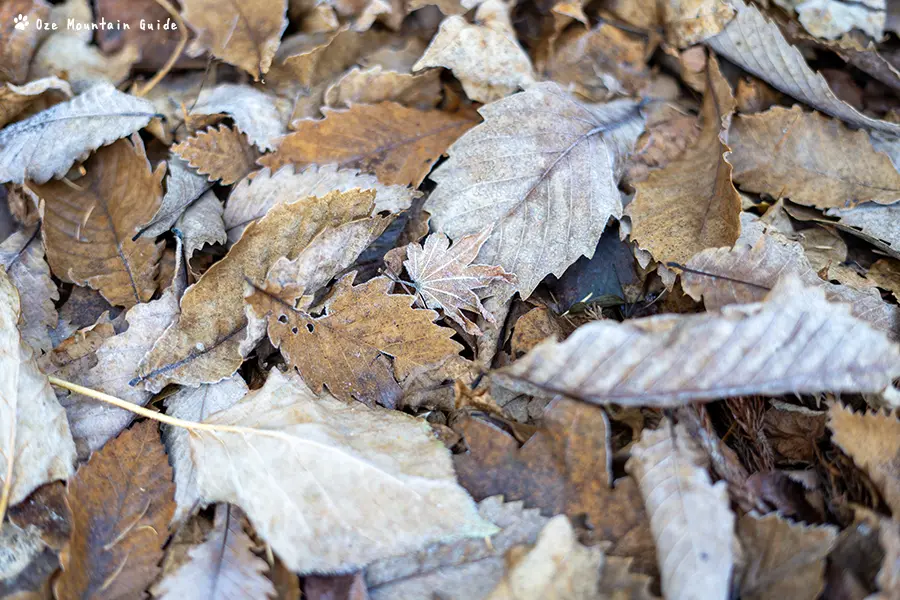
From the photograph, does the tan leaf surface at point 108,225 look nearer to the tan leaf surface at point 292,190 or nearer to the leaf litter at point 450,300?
the leaf litter at point 450,300

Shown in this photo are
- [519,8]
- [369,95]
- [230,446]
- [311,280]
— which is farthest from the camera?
[519,8]

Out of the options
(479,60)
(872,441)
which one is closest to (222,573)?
(872,441)

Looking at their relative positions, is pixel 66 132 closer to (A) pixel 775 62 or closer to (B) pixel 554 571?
(B) pixel 554 571

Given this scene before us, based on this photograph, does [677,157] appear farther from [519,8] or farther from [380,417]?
[380,417]

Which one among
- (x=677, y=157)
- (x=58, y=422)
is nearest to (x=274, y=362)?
(x=58, y=422)

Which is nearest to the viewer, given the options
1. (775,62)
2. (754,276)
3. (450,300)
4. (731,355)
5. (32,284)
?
(731,355)

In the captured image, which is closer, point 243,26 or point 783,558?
point 783,558
